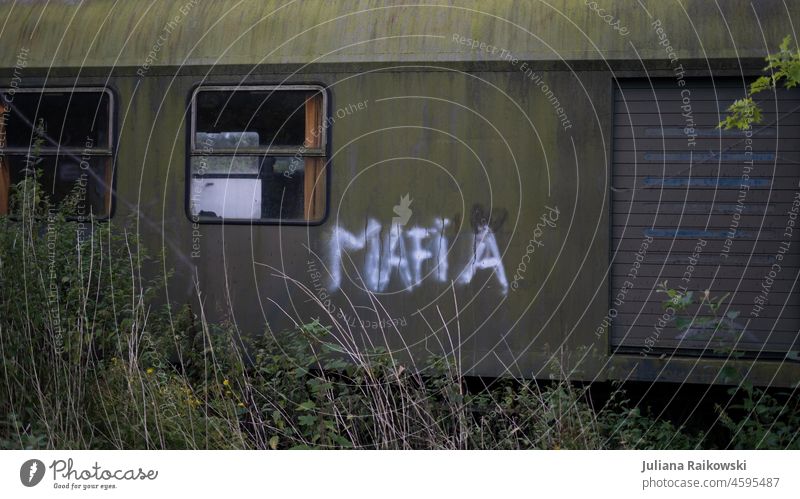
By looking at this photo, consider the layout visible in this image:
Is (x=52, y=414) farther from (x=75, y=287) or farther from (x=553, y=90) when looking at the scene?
(x=553, y=90)

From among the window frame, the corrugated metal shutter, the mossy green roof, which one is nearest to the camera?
the corrugated metal shutter

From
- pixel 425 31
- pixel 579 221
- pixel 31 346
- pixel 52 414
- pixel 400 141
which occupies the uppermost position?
pixel 425 31

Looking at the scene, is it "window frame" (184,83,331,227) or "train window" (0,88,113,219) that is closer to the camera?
"window frame" (184,83,331,227)

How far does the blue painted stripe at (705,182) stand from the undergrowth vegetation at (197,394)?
1.14 metres

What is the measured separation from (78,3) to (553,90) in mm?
3157

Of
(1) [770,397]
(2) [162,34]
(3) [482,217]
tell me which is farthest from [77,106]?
(1) [770,397]

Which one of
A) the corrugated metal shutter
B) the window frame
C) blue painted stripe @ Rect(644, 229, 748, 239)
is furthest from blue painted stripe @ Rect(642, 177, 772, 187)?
the window frame

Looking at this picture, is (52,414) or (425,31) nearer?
(52,414)

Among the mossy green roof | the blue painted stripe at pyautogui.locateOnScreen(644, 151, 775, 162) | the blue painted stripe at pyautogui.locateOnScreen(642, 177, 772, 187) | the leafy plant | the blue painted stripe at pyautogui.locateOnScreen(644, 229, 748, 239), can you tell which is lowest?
the blue painted stripe at pyautogui.locateOnScreen(644, 229, 748, 239)

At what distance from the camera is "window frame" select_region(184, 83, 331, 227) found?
18.6ft

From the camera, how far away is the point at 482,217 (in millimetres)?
5559

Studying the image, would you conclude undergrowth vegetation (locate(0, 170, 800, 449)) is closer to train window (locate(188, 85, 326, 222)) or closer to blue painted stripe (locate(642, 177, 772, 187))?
train window (locate(188, 85, 326, 222))

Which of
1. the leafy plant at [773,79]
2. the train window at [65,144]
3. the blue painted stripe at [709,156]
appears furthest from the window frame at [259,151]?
the leafy plant at [773,79]

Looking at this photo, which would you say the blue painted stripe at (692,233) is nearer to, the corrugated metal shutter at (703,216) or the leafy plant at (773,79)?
the corrugated metal shutter at (703,216)
